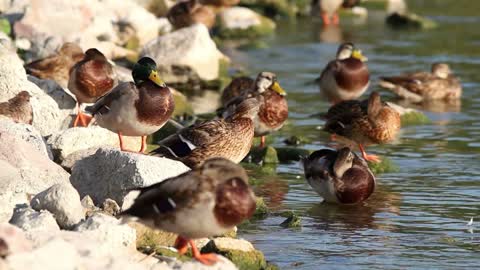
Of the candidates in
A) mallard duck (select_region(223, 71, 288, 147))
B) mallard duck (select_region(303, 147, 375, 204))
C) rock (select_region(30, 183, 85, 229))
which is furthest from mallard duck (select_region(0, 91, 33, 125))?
rock (select_region(30, 183, 85, 229))

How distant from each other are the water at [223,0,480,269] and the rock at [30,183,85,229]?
5.61 feet

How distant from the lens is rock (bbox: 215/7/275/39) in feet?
90.2

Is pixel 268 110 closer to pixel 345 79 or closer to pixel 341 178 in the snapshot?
pixel 341 178

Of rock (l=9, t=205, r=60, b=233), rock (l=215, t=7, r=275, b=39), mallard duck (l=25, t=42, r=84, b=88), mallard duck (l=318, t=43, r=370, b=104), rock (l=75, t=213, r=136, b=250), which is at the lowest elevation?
rock (l=215, t=7, r=275, b=39)

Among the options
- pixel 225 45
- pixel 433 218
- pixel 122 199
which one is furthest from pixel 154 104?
pixel 225 45

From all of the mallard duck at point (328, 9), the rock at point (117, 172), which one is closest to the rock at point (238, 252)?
the rock at point (117, 172)

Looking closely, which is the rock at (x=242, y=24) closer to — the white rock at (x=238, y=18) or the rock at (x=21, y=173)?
the white rock at (x=238, y=18)

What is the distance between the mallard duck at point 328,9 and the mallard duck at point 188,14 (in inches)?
181

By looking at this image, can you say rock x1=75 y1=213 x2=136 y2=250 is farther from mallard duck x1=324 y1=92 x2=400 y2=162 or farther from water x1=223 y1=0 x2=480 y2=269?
mallard duck x1=324 y1=92 x2=400 y2=162

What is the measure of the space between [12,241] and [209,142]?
13.6ft

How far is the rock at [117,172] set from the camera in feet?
32.7

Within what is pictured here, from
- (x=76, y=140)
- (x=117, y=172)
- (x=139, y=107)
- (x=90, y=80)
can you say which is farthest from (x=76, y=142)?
(x=90, y=80)

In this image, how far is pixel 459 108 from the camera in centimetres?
1883

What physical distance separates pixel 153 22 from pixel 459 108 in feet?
25.1
